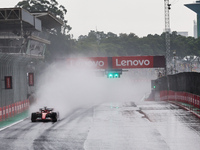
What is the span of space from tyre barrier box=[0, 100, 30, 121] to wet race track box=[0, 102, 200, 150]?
472cm

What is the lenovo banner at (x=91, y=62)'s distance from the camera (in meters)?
64.4

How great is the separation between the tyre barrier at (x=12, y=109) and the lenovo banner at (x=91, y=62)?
28.5m

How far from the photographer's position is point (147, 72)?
189625 mm

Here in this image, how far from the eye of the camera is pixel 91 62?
6512cm

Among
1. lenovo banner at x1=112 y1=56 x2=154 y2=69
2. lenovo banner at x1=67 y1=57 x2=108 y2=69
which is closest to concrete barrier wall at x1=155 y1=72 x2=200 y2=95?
lenovo banner at x1=112 y1=56 x2=154 y2=69

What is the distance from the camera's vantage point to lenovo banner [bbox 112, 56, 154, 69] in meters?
64.3

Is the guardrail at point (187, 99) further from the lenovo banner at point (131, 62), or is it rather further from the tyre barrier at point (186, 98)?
the lenovo banner at point (131, 62)

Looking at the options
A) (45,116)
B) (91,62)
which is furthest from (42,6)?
(45,116)

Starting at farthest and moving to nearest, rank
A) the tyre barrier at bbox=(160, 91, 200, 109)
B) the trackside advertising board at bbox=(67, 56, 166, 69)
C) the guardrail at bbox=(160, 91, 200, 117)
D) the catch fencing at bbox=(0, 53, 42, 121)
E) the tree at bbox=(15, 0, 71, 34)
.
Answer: the tree at bbox=(15, 0, 71, 34)
the trackside advertising board at bbox=(67, 56, 166, 69)
the tyre barrier at bbox=(160, 91, 200, 109)
the guardrail at bbox=(160, 91, 200, 117)
the catch fencing at bbox=(0, 53, 42, 121)

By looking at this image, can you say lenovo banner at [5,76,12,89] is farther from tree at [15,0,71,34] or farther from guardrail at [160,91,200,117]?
tree at [15,0,71,34]

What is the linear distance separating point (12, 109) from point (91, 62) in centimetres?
3509

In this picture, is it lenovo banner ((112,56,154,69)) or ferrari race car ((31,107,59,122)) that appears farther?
lenovo banner ((112,56,154,69))

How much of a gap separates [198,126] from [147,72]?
168 m

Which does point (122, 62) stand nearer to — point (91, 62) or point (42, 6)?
point (91, 62)
